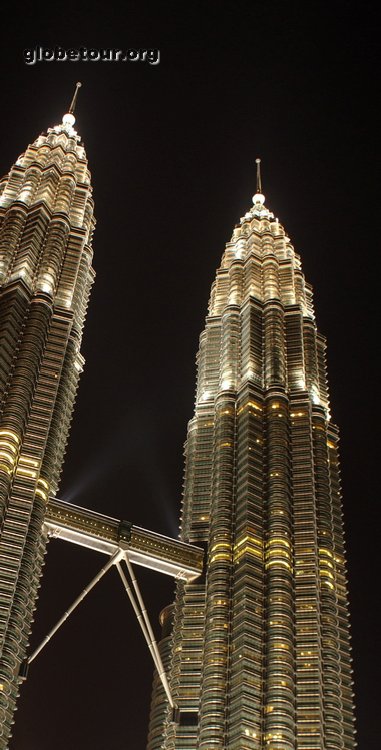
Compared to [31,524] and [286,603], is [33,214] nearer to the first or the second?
[31,524]

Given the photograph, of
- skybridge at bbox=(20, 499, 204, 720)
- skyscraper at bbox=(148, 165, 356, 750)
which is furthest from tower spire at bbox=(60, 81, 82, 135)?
skybridge at bbox=(20, 499, 204, 720)

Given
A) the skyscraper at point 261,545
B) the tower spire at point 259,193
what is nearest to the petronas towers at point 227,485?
the skyscraper at point 261,545

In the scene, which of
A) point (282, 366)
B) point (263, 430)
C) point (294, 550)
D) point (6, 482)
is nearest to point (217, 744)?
point (294, 550)

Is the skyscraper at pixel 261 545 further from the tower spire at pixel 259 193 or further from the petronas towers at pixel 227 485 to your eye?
the tower spire at pixel 259 193

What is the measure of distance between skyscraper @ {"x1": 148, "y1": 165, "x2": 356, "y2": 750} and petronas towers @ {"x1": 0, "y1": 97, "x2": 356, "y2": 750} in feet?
0.32

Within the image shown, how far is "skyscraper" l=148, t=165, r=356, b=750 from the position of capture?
4434 centimetres

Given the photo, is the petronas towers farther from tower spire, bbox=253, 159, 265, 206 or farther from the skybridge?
tower spire, bbox=253, 159, 265, 206

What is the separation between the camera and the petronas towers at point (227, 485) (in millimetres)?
44688

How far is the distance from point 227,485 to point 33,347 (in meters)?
13.6

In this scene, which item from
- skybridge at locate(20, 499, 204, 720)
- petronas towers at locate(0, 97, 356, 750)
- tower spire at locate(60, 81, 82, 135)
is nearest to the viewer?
petronas towers at locate(0, 97, 356, 750)

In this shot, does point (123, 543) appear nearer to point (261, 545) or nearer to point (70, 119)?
point (261, 545)

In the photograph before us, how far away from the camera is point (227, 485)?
55250mm

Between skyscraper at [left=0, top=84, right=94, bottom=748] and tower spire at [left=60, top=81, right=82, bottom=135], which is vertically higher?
tower spire at [left=60, top=81, right=82, bottom=135]

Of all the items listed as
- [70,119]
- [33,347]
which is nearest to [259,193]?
[70,119]
